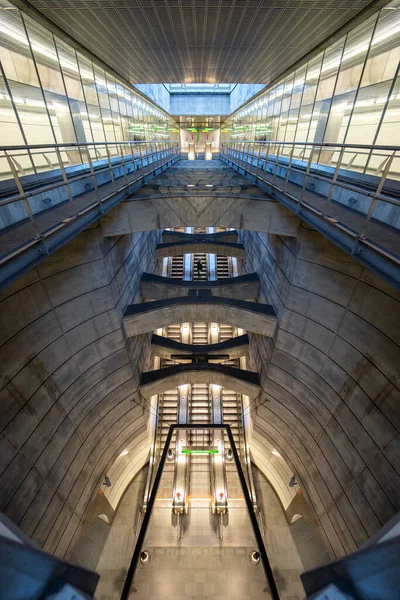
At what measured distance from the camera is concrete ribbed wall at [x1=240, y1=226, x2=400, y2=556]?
5.20 meters

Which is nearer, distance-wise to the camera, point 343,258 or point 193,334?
point 343,258

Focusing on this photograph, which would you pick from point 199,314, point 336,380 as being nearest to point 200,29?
point 199,314

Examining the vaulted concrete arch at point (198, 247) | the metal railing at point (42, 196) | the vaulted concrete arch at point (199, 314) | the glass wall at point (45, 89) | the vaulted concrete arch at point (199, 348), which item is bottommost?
the vaulted concrete arch at point (199, 348)

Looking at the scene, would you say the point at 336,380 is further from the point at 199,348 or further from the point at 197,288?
the point at 199,348

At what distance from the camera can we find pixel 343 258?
5898mm

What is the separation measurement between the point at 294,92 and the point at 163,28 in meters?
6.26

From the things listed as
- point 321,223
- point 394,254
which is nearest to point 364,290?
point 321,223

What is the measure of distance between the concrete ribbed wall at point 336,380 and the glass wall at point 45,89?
7.29 m

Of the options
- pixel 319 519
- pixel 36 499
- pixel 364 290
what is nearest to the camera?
pixel 364 290

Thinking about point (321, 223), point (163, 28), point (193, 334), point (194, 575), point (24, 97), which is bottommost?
point (194, 575)

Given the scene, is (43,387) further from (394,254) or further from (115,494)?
(115,494)

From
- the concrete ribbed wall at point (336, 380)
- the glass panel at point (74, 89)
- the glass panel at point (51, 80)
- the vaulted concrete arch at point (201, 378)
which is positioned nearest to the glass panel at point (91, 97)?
the glass panel at point (74, 89)

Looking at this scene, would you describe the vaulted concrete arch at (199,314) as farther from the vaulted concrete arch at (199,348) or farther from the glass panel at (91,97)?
the glass panel at (91,97)

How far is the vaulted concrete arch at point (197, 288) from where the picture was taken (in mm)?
10555
